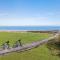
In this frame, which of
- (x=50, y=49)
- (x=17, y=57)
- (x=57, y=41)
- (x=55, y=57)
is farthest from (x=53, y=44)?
(x=17, y=57)

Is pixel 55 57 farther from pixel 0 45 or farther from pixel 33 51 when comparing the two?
pixel 0 45

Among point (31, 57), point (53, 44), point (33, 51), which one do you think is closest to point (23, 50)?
point (33, 51)

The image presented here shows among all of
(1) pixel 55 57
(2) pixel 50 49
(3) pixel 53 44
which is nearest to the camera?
(1) pixel 55 57

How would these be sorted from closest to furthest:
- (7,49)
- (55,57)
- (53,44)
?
1. (55,57)
2. (7,49)
3. (53,44)

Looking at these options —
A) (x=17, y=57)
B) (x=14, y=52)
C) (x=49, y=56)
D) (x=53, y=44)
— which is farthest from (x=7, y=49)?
(x=53, y=44)

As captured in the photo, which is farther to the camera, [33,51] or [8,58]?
[33,51]

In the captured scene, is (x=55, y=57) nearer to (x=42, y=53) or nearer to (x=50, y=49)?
(x=42, y=53)

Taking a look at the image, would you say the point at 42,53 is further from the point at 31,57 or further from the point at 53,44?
the point at 53,44

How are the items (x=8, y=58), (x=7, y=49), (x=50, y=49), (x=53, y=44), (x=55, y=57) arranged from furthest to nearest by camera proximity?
(x=53, y=44), (x=50, y=49), (x=7, y=49), (x=55, y=57), (x=8, y=58)

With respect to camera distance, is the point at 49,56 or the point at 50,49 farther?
the point at 50,49
